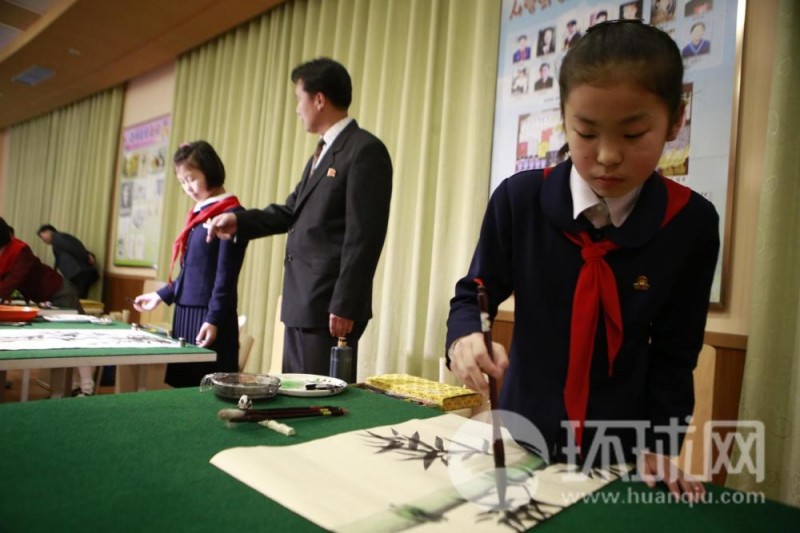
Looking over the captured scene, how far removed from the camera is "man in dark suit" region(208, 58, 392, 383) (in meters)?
1.69

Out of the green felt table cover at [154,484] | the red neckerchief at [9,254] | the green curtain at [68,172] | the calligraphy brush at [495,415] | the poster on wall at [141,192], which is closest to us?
the green felt table cover at [154,484]

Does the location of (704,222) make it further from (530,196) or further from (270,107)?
(270,107)

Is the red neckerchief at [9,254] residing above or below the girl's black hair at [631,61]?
below

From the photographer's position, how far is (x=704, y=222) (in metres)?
0.77

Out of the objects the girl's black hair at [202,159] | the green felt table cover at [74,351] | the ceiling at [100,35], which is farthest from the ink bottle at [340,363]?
the ceiling at [100,35]

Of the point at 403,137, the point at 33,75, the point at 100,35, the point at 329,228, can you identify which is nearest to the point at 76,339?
the point at 329,228

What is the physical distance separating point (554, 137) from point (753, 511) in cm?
194

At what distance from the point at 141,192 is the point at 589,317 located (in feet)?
18.7

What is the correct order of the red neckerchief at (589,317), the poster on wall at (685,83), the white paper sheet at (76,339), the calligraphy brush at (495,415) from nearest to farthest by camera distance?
the calligraphy brush at (495,415) → the red neckerchief at (589,317) → the white paper sheet at (76,339) → the poster on wall at (685,83)

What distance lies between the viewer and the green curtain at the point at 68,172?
236 inches

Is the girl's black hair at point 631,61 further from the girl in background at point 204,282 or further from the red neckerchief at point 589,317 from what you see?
the girl in background at point 204,282

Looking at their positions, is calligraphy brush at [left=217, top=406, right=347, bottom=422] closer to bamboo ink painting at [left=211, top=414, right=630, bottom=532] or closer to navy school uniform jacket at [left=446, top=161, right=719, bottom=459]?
bamboo ink painting at [left=211, top=414, right=630, bottom=532]

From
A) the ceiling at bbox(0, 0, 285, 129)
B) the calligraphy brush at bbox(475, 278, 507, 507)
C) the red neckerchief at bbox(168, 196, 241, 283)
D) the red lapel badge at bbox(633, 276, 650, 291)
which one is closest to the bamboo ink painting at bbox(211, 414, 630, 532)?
the calligraphy brush at bbox(475, 278, 507, 507)

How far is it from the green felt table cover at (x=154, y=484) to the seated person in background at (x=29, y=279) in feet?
8.70
